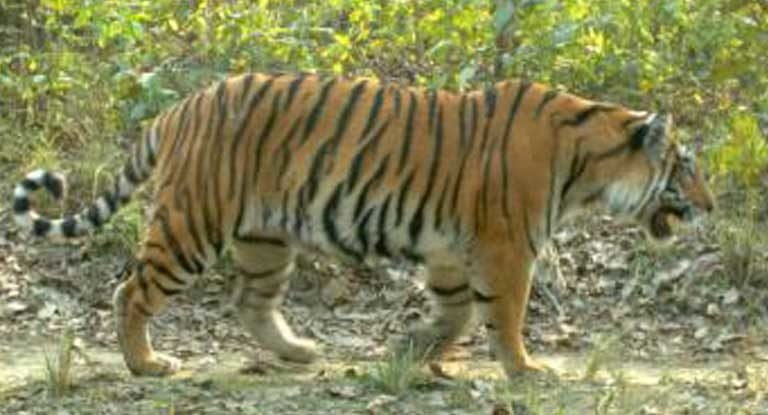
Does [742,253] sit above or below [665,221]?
below

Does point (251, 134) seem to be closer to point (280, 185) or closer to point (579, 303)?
point (280, 185)

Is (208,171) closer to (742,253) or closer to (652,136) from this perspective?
(652,136)

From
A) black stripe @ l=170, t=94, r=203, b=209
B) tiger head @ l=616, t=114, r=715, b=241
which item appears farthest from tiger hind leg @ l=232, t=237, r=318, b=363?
tiger head @ l=616, t=114, r=715, b=241

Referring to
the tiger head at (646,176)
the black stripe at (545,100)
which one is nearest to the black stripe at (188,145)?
the black stripe at (545,100)

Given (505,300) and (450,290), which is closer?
(505,300)

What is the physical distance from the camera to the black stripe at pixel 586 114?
623 centimetres

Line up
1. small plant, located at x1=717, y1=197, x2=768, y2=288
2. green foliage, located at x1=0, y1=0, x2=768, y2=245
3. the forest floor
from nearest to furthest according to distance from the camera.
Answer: the forest floor
small plant, located at x1=717, y1=197, x2=768, y2=288
green foliage, located at x1=0, y1=0, x2=768, y2=245

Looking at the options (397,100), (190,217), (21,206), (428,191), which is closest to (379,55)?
(397,100)

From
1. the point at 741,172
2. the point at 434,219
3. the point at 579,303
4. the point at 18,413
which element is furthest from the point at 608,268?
the point at 18,413

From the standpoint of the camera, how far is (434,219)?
6.22 metres

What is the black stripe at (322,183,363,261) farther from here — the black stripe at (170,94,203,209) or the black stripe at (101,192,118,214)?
the black stripe at (101,192,118,214)

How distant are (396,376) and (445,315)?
27.5 inches

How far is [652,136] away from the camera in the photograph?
6270 millimetres

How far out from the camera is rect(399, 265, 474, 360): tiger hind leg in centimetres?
647
